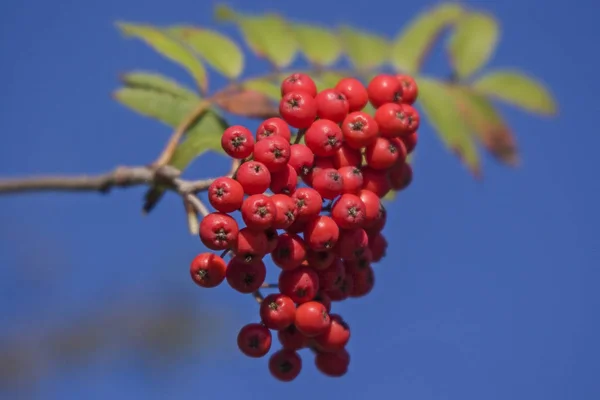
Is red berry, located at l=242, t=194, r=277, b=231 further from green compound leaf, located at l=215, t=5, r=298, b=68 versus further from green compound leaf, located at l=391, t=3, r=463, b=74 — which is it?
green compound leaf, located at l=391, t=3, r=463, b=74

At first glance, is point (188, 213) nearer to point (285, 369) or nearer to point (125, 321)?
point (285, 369)

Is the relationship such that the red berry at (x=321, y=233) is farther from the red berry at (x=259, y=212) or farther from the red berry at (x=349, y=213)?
the red berry at (x=259, y=212)

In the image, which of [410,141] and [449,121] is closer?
[410,141]

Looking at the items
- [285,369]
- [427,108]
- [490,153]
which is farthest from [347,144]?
[490,153]

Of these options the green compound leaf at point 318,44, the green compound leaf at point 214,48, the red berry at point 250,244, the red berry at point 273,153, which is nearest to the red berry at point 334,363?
the red berry at point 250,244

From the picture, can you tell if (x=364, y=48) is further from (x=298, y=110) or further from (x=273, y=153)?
(x=273, y=153)

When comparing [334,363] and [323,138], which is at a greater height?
[323,138]

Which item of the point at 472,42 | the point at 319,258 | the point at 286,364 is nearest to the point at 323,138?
the point at 319,258
